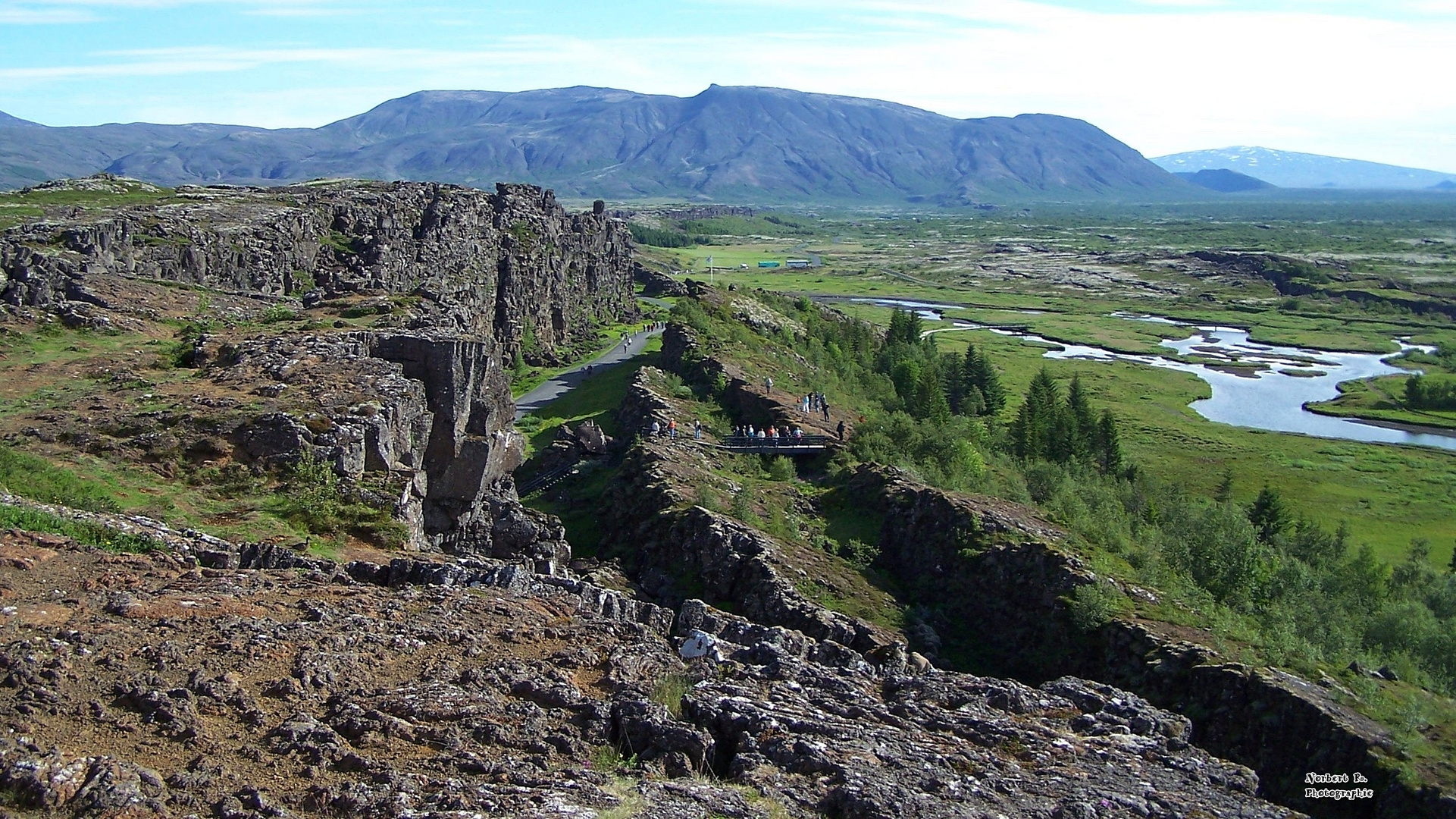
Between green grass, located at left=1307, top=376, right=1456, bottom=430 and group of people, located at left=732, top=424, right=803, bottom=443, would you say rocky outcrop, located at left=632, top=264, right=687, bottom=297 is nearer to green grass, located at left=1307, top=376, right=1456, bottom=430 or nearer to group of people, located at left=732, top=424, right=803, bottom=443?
green grass, located at left=1307, top=376, right=1456, bottom=430

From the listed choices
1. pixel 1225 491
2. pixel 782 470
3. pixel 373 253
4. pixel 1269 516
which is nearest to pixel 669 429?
pixel 782 470

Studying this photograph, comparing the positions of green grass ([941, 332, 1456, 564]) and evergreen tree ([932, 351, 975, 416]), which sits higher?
evergreen tree ([932, 351, 975, 416])

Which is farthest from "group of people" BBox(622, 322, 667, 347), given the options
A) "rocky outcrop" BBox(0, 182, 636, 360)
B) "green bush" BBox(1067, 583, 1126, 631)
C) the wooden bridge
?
"green bush" BBox(1067, 583, 1126, 631)

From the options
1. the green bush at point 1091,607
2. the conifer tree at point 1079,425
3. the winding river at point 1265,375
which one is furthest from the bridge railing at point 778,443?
the winding river at point 1265,375

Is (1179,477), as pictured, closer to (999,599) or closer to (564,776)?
(999,599)

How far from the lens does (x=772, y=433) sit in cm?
5372

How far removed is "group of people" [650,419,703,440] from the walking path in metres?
20.9

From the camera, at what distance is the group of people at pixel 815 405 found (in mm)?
61066

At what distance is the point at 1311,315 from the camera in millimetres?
179000

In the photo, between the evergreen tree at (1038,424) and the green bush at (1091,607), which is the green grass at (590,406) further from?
the green bush at (1091,607)

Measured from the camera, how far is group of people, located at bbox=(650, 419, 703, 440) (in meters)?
52.9

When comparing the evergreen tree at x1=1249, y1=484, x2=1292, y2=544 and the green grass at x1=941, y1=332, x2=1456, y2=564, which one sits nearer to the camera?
the evergreen tree at x1=1249, y1=484, x2=1292, y2=544

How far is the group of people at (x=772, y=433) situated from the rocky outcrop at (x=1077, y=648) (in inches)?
295

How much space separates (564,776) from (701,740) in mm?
2328
